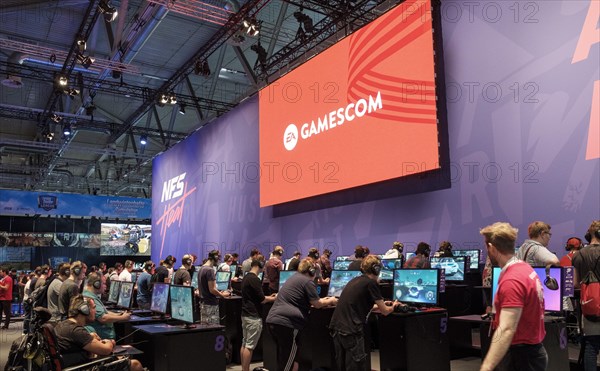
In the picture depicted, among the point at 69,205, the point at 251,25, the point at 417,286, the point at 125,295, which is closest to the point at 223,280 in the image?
the point at 125,295

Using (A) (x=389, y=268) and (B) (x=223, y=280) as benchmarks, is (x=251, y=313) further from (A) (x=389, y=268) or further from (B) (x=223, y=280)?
(B) (x=223, y=280)

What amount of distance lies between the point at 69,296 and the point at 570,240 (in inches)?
236

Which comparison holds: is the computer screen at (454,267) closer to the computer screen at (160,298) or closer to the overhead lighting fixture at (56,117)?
the computer screen at (160,298)

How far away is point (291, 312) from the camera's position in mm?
4945

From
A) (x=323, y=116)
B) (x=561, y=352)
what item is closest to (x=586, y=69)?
(x=561, y=352)

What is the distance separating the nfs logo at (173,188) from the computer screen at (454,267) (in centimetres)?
1249

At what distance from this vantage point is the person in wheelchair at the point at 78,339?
4156 millimetres

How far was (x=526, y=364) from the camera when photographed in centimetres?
258

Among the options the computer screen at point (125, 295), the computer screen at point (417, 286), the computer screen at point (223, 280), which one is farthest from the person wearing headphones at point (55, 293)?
the computer screen at point (417, 286)

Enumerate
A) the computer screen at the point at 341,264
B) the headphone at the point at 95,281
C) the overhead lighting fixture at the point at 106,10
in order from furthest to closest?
1. the overhead lighting fixture at the point at 106,10
2. the computer screen at the point at 341,264
3. the headphone at the point at 95,281

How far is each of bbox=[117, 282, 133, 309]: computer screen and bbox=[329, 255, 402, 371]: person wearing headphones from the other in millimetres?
3388

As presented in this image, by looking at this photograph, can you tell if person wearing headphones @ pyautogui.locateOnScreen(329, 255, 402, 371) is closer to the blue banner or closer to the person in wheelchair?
the person in wheelchair

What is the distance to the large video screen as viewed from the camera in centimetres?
2499

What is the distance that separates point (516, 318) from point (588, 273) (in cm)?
212
